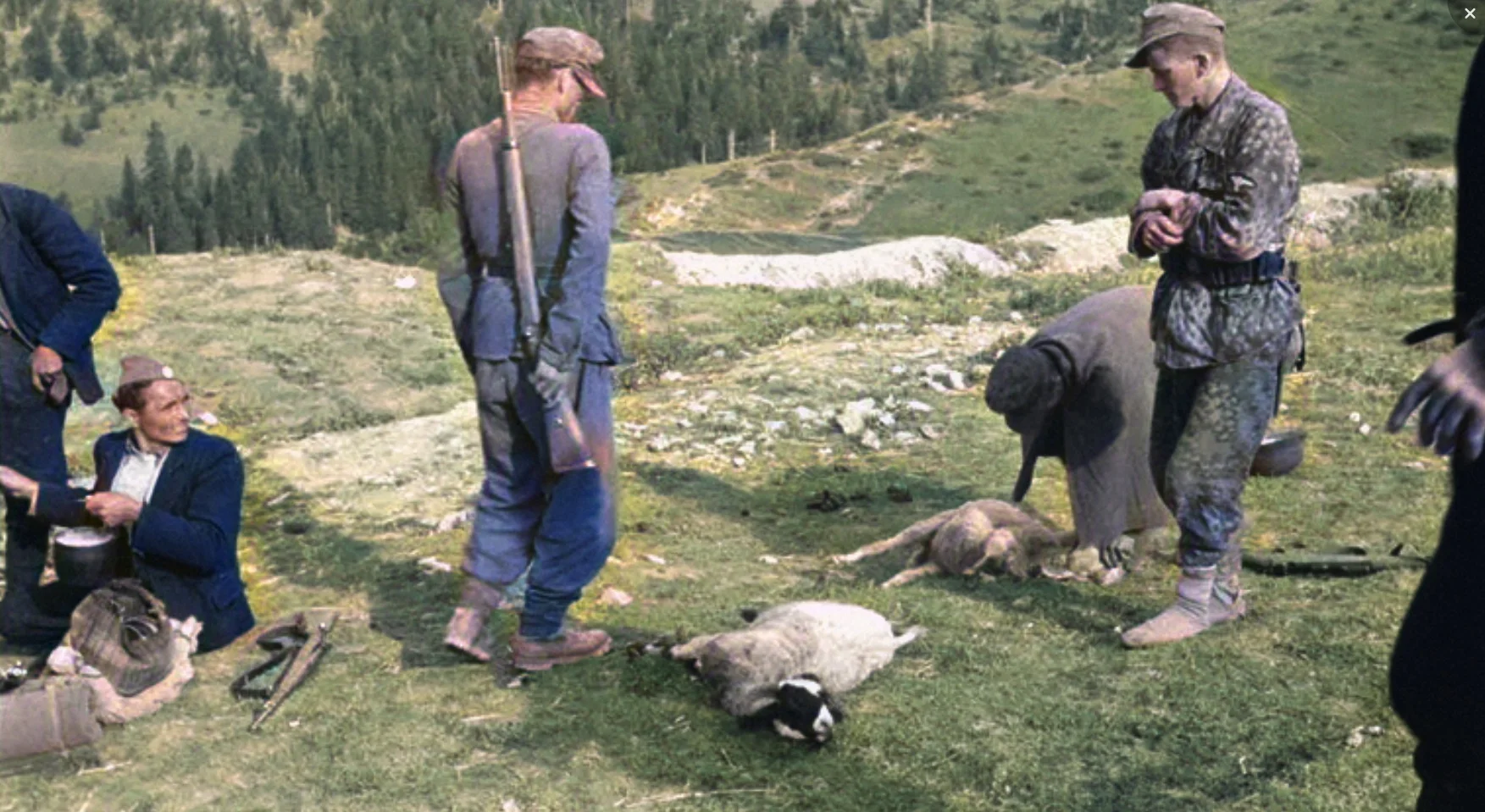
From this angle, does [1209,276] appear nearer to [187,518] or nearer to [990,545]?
[990,545]

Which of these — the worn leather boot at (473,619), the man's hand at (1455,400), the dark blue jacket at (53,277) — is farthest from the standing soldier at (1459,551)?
the dark blue jacket at (53,277)

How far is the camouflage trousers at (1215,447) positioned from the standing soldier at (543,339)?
6.86 ft

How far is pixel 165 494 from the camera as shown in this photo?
5.25m

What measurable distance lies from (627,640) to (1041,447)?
7.40 ft

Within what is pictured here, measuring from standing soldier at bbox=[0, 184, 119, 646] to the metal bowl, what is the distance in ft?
19.0

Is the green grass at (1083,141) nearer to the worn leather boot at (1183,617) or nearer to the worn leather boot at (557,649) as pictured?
the worn leather boot at (1183,617)

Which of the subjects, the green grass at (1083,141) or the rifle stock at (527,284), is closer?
the rifle stock at (527,284)

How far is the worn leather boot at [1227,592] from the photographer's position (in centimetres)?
537

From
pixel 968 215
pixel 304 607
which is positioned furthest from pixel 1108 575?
pixel 968 215

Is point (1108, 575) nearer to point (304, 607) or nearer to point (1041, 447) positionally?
point (1041, 447)

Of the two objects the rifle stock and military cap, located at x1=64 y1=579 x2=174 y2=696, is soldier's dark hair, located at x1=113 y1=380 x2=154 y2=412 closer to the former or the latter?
military cap, located at x1=64 y1=579 x2=174 y2=696

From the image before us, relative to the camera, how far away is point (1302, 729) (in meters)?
4.41

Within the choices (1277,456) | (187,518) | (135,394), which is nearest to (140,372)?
(135,394)

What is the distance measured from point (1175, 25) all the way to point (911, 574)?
267 cm
